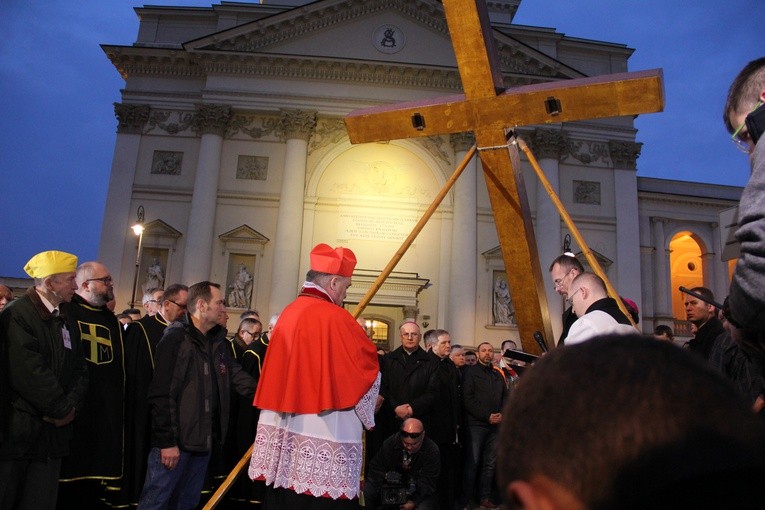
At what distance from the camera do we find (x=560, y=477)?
0.66m

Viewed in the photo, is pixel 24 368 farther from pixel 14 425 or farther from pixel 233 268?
pixel 233 268

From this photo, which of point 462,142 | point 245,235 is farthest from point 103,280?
point 462,142

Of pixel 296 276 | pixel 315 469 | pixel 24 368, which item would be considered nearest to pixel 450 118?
pixel 315 469

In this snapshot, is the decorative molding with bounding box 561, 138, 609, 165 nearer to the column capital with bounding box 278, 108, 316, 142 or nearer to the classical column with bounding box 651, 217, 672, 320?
the classical column with bounding box 651, 217, 672, 320

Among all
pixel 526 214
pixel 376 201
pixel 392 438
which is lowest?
pixel 392 438

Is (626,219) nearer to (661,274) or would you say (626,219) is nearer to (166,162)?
(661,274)

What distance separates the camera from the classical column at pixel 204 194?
772 inches

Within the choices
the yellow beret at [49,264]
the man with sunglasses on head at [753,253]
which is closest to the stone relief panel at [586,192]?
the yellow beret at [49,264]

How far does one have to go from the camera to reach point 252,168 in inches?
834

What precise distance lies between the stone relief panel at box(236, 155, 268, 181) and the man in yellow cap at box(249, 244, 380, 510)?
1797 centimetres

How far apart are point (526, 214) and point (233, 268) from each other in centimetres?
1747

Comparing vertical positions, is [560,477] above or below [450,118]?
below

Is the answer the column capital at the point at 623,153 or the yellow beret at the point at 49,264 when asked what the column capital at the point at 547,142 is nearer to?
the column capital at the point at 623,153

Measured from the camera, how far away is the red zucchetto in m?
3.94
